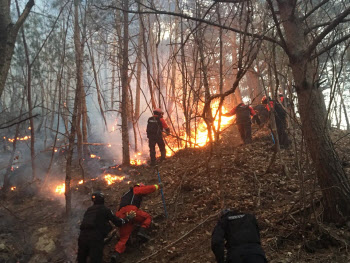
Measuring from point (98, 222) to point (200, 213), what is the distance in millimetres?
2400

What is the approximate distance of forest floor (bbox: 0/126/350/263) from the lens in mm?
4020

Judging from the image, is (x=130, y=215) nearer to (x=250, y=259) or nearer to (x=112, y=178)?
(x=250, y=259)

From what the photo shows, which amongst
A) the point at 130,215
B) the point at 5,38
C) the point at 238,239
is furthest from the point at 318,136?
the point at 5,38

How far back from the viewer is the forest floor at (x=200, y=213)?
4.02 metres

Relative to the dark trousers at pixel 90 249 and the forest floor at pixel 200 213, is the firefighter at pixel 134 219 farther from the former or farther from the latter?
the dark trousers at pixel 90 249

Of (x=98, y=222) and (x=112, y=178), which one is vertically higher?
(x=112, y=178)

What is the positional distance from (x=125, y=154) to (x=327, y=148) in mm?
7711

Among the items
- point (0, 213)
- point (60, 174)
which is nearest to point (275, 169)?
point (0, 213)

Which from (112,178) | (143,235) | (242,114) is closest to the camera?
(143,235)

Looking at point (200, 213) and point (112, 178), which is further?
point (112, 178)

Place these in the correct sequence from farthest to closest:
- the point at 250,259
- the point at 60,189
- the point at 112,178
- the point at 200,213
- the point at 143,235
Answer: the point at 60,189 → the point at 112,178 → the point at 200,213 → the point at 143,235 → the point at 250,259

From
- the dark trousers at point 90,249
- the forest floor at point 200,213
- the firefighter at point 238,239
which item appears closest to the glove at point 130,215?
the forest floor at point 200,213

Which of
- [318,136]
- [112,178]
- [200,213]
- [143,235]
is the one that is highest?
[318,136]

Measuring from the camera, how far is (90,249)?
4734 mm
